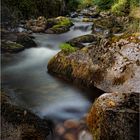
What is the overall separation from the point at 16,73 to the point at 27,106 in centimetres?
250

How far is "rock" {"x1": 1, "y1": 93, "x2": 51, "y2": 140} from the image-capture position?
4.80 meters

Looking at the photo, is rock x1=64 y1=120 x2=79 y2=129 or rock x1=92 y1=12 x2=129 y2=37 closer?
rock x1=64 y1=120 x2=79 y2=129

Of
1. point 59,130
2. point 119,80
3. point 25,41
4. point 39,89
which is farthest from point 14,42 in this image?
point 59,130

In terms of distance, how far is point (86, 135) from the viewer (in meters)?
5.06

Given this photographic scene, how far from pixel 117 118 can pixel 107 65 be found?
2.77 metres

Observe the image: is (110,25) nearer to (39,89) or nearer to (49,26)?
(49,26)

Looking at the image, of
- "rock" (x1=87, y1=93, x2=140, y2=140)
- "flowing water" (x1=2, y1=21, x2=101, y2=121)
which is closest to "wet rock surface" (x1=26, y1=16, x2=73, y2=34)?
"flowing water" (x1=2, y1=21, x2=101, y2=121)

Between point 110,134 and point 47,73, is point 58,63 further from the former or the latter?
point 110,134

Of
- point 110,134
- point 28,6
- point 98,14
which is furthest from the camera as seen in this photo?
point 98,14

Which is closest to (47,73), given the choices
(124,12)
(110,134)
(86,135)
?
(86,135)

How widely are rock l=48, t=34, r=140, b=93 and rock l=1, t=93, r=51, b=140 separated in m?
2.06

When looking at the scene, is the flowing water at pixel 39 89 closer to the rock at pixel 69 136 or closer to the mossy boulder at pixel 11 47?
the mossy boulder at pixel 11 47

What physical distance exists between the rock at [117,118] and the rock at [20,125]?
95 cm

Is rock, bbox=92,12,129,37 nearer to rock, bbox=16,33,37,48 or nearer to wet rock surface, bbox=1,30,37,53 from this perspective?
rock, bbox=16,33,37,48
